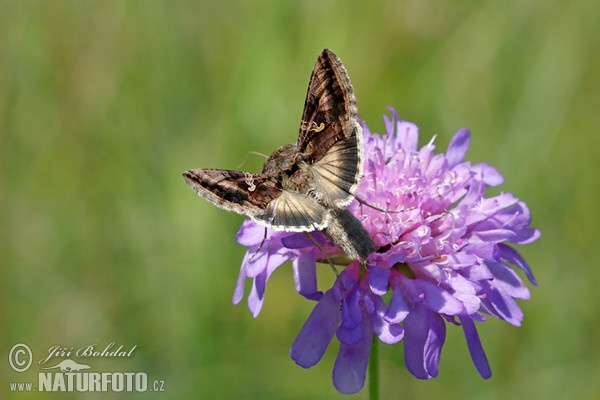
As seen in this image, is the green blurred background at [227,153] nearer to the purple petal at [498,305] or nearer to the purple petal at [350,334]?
the purple petal at [498,305]

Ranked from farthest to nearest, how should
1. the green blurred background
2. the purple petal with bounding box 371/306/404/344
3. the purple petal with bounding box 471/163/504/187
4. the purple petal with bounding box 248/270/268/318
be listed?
the green blurred background < the purple petal with bounding box 471/163/504/187 < the purple petal with bounding box 248/270/268/318 < the purple petal with bounding box 371/306/404/344

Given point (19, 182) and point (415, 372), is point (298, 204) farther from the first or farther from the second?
point (19, 182)

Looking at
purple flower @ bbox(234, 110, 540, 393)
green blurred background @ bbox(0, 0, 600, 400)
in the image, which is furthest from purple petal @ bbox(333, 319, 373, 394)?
green blurred background @ bbox(0, 0, 600, 400)

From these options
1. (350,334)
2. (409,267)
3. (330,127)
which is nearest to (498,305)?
(409,267)

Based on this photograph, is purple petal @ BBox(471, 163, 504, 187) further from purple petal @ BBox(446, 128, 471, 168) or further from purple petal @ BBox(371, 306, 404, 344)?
purple petal @ BBox(371, 306, 404, 344)

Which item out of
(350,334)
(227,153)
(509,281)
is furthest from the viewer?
(227,153)

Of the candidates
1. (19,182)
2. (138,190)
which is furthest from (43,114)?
(138,190)

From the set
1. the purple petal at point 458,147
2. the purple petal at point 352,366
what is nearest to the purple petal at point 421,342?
the purple petal at point 352,366

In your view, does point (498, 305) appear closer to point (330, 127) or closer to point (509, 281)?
point (509, 281)
